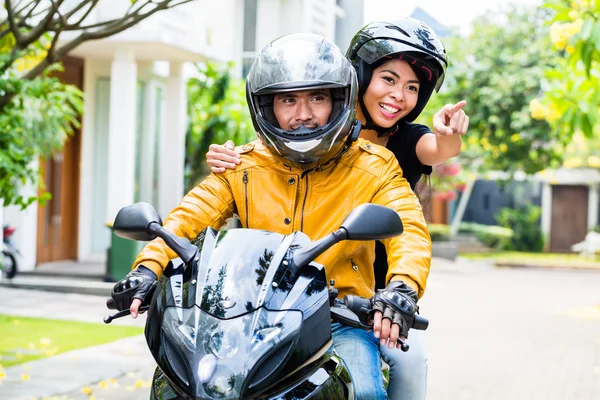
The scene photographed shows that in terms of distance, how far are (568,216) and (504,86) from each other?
10.9 m

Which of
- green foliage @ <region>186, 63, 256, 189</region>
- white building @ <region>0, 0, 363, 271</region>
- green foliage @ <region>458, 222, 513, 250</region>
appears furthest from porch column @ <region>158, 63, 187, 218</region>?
green foliage @ <region>458, 222, 513, 250</region>

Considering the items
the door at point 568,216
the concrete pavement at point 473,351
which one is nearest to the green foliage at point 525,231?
the door at point 568,216

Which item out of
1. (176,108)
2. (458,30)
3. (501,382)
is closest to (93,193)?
(176,108)

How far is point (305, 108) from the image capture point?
9.35 ft

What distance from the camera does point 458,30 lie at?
31.6 metres

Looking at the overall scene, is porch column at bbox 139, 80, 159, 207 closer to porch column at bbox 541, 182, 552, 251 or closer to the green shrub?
the green shrub

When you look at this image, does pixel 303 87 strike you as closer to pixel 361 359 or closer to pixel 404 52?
pixel 361 359

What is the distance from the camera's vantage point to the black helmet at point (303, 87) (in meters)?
2.71

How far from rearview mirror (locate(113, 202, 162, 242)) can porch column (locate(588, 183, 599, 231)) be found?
36.9 m

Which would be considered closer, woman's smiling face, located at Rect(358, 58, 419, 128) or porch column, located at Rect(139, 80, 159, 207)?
woman's smiling face, located at Rect(358, 58, 419, 128)

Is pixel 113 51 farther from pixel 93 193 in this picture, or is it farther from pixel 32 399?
pixel 32 399

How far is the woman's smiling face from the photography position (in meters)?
3.64

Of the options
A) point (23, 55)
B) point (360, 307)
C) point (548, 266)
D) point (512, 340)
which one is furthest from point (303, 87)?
point (548, 266)

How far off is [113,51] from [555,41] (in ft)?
30.0
